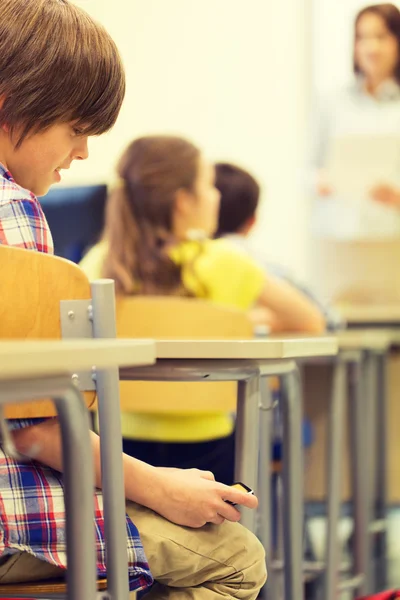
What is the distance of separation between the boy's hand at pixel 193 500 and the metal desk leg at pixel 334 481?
3.46ft

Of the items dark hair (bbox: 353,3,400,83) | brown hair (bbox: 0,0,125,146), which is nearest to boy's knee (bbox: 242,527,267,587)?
brown hair (bbox: 0,0,125,146)

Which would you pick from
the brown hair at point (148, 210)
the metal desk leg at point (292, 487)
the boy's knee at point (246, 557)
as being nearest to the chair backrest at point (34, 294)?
the boy's knee at point (246, 557)

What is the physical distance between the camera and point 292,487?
120 centimetres

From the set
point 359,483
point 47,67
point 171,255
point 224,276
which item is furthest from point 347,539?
point 47,67

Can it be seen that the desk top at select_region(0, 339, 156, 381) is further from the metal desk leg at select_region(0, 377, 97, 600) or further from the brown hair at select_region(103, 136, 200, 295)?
the brown hair at select_region(103, 136, 200, 295)

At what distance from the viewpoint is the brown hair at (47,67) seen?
3.11 feet

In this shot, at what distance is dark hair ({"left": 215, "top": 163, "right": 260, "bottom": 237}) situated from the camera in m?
2.61

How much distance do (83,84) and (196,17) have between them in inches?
111

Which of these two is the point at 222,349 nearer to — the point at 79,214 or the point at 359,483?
the point at 79,214

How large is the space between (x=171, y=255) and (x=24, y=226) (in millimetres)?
1180

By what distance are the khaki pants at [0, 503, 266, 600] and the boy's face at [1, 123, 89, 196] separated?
0.36 metres

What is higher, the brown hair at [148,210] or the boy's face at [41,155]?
the boy's face at [41,155]

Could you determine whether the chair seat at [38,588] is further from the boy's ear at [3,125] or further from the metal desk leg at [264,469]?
the metal desk leg at [264,469]

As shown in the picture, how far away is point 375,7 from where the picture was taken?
10.6ft
